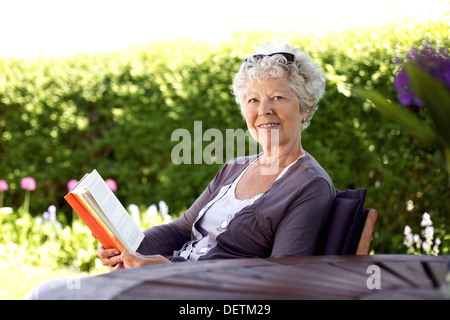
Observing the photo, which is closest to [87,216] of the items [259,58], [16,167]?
[259,58]

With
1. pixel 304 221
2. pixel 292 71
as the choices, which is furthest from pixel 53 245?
pixel 304 221

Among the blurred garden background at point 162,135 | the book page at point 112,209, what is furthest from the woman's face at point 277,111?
the blurred garden background at point 162,135

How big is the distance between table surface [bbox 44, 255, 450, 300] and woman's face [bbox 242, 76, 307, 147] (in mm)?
959

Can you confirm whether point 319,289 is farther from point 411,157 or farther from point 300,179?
point 411,157

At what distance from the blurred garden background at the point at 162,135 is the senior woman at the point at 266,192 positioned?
1.91 m

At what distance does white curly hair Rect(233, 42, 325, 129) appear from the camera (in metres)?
2.24

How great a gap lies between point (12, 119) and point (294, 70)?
4928 mm

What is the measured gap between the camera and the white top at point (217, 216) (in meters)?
2.19

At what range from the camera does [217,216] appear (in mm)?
2275

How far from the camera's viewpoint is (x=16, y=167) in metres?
6.24

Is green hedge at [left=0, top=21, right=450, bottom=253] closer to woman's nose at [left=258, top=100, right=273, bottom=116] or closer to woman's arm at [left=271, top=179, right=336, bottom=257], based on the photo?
woman's nose at [left=258, top=100, right=273, bottom=116]

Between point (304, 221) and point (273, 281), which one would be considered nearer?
point (273, 281)

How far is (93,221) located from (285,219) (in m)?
0.70

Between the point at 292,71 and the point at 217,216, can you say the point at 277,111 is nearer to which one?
the point at 292,71
